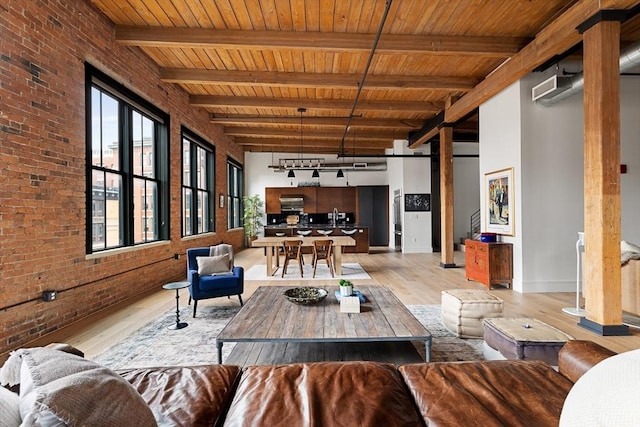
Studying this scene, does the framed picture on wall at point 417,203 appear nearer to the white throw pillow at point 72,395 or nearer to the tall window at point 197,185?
the tall window at point 197,185

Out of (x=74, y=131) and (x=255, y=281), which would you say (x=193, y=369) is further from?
(x=255, y=281)

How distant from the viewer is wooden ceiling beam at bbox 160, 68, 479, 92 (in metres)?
5.50

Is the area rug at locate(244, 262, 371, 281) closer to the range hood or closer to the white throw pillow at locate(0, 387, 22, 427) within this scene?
the range hood

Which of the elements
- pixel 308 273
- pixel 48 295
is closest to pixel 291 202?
pixel 308 273

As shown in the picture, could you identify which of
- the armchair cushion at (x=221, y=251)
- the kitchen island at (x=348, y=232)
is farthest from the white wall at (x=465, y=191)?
the armchair cushion at (x=221, y=251)

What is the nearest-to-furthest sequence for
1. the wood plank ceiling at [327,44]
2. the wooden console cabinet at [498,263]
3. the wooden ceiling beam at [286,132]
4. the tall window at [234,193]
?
1. the wood plank ceiling at [327,44]
2. the wooden console cabinet at [498,263]
3. the wooden ceiling beam at [286,132]
4. the tall window at [234,193]

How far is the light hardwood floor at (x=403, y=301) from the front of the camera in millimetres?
3178

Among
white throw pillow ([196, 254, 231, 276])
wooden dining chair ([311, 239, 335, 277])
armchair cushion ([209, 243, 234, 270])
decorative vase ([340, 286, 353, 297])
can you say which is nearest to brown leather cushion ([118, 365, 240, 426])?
decorative vase ([340, 286, 353, 297])

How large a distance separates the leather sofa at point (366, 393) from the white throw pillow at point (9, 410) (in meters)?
0.49

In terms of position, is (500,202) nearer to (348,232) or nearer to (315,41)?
(315,41)

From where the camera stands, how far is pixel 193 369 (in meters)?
1.58

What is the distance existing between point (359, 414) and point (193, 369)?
884 millimetres

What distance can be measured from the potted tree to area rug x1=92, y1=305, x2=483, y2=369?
7.86 meters

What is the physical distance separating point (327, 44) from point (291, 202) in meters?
7.84
